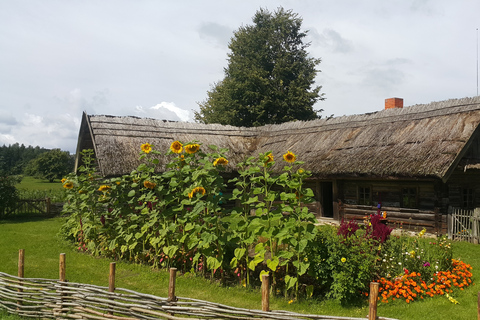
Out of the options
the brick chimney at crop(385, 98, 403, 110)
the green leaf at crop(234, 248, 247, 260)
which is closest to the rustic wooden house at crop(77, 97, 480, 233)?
the brick chimney at crop(385, 98, 403, 110)

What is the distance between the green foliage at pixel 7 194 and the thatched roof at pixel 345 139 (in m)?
3.60

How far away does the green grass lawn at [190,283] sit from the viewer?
18.3 ft

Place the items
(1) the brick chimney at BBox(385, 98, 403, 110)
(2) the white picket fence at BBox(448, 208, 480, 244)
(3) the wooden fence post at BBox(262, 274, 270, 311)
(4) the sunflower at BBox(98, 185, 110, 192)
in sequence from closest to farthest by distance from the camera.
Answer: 1. (3) the wooden fence post at BBox(262, 274, 270, 311)
2. (4) the sunflower at BBox(98, 185, 110, 192)
3. (2) the white picket fence at BBox(448, 208, 480, 244)
4. (1) the brick chimney at BBox(385, 98, 403, 110)

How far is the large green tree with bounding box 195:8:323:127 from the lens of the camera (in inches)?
1049

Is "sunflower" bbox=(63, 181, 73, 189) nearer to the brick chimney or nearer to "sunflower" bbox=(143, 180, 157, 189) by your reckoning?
"sunflower" bbox=(143, 180, 157, 189)

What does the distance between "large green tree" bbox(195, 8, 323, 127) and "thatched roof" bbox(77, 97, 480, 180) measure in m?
7.34

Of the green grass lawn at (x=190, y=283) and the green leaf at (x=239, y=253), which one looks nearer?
the green grass lawn at (x=190, y=283)

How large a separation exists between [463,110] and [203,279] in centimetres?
1068

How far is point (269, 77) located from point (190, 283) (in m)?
22.5

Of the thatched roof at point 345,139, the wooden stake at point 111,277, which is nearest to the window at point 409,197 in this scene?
the thatched roof at point 345,139

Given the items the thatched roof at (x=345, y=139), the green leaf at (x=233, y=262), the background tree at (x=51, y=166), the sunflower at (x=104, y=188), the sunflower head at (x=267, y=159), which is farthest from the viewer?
the background tree at (x=51, y=166)

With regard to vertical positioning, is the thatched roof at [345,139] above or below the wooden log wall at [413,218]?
above

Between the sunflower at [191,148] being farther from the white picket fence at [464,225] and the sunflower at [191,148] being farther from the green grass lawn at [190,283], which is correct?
the white picket fence at [464,225]

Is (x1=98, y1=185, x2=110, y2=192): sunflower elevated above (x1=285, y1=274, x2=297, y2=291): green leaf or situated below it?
above
